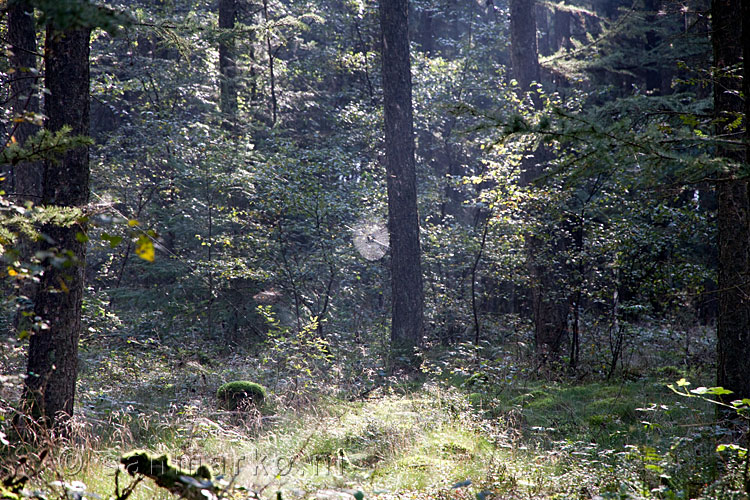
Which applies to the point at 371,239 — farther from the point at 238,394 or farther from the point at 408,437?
the point at 408,437

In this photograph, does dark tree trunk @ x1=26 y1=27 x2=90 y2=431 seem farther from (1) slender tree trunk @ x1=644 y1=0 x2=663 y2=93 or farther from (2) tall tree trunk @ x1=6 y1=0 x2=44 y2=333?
(1) slender tree trunk @ x1=644 y1=0 x2=663 y2=93

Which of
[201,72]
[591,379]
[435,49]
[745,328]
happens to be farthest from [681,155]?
[435,49]

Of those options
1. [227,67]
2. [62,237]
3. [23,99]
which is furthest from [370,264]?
[62,237]

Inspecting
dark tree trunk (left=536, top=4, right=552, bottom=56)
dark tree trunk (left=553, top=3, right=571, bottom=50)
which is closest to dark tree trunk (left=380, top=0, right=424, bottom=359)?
dark tree trunk (left=553, top=3, right=571, bottom=50)

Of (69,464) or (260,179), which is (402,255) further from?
(69,464)

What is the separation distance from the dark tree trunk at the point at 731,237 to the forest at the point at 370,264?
29mm

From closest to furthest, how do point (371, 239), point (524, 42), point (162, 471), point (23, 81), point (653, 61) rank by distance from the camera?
point (162, 471) < point (23, 81) < point (524, 42) < point (371, 239) < point (653, 61)

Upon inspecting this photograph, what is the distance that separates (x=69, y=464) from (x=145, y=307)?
998 centimetres

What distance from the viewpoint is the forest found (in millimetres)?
4488

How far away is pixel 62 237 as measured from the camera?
6078mm

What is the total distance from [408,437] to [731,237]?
4.18 m

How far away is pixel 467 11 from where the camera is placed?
25688 mm

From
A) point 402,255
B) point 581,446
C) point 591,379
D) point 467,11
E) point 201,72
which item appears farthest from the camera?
point 467,11

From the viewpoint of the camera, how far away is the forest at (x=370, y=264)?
4488 mm
